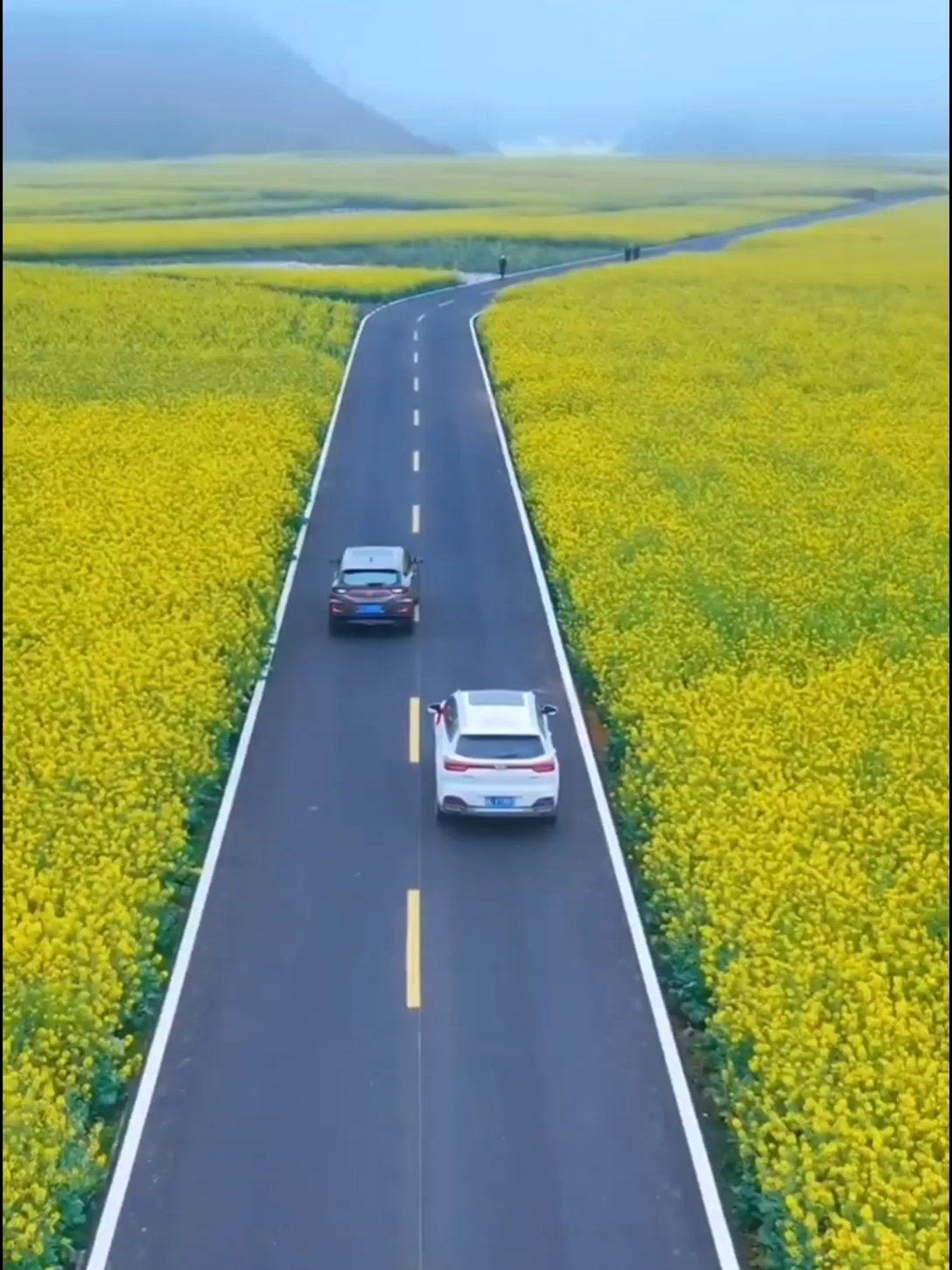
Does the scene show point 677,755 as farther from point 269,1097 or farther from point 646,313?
point 646,313

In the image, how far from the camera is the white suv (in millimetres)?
21453

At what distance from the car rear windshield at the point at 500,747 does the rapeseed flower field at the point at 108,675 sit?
363cm

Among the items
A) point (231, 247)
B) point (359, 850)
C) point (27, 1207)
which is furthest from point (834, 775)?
point (231, 247)

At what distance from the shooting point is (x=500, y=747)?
21688mm

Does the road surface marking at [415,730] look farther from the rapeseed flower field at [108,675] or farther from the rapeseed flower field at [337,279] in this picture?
the rapeseed flower field at [337,279]

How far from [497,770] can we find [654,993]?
4547 millimetres

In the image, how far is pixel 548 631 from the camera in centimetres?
3020

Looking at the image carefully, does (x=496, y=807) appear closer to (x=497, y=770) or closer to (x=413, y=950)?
(x=497, y=770)

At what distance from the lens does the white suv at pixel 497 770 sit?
21.5 meters

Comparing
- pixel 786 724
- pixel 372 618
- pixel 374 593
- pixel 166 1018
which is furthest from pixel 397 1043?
pixel 374 593

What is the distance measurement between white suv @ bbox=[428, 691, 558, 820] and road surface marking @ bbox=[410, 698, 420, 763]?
2.26 metres

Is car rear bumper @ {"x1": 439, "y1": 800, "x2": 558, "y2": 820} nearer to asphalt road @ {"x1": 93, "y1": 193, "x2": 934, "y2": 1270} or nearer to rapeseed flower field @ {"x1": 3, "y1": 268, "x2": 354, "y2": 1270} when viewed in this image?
asphalt road @ {"x1": 93, "y1": 193, "x2": 934, "y2": 1270}

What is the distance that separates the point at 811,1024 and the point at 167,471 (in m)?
27.7

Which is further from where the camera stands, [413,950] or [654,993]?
[413,950]
